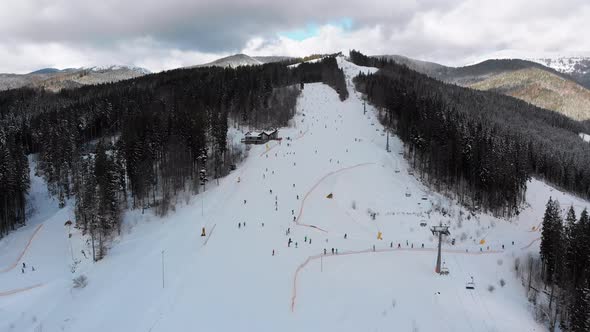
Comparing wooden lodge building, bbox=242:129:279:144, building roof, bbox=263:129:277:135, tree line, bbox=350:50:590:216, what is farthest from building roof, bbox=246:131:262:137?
tree line, bbox=350:50:590:216

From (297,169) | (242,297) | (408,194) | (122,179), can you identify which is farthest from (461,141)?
(122,179)

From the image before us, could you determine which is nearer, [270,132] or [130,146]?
[130,146]

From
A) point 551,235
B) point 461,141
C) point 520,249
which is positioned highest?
point 461,141

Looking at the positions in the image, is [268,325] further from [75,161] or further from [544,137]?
[544,137]

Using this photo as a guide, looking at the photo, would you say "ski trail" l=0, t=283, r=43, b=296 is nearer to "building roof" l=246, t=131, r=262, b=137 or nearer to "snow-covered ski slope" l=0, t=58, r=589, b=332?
"snow-covered ski slope" l=0, t=58, r=589, b=332

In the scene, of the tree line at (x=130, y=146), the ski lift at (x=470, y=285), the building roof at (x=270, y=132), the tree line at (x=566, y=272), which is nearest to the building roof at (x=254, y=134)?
the building roof at (x=270, y=132)

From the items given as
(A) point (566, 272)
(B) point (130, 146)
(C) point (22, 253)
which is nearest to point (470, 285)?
(A) point (566, 272)

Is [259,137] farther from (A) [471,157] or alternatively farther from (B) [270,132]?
(A) [471,157]

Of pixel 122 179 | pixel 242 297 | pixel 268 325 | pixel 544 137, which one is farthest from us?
pixel 544 137
